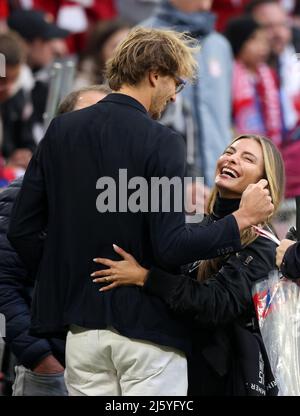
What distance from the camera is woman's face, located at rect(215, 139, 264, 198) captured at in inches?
174

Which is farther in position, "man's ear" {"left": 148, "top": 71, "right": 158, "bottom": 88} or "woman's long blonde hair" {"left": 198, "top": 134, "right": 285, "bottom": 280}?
"woman's long blonde hair" {"left": 198, "top": 134, "right": 285, "bottom": 280}

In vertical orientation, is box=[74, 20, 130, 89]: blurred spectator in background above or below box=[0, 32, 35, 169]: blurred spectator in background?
above

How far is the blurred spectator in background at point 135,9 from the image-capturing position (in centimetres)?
962

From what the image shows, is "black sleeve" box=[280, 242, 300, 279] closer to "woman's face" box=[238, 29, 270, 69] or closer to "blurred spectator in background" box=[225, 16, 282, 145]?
"blurred spectator in background" box=[225, 16, 282, 145]

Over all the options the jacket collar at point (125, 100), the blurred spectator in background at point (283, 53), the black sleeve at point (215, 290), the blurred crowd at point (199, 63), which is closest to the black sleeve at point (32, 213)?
the jacket collar at point (125, 100)

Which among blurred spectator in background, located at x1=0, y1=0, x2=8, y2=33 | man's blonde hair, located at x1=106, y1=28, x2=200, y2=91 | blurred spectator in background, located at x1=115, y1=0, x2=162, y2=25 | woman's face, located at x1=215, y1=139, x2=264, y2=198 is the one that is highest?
blurred spectator in background, located at x1=115, y1=0, x2=162, y2=25

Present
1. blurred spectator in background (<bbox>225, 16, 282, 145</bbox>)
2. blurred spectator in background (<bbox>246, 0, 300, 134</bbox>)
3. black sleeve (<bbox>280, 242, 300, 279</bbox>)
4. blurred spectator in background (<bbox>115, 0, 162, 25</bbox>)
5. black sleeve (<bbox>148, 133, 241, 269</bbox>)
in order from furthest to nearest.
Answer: blurred spectator in background (<bbox>115, 0, 162, 25</bbox>) < blurred spectator in background (<bbox>246, 0, 300, 134</bbox>) < blurred spectator in background (<bbox>225, 16, 282, 145</bbox>) < black sleeve (<bbox>280, 242, 300, 279</bbox>) < black sleeve (<bbox>148, 133, 241, 269</bbox>)

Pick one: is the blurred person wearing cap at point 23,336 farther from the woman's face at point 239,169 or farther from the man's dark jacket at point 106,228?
the woman's face at point 239,169

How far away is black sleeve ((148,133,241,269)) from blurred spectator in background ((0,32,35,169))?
12.8 ft

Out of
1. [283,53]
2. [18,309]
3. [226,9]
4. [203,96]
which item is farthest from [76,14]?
[18,309]

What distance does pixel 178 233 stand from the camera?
3916 millimetres

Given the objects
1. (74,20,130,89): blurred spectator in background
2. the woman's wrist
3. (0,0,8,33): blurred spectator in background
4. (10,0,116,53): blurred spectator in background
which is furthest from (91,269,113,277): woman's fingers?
(10,0,116,53): blurred spectator in background

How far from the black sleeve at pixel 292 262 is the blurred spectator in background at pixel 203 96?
113 inches
